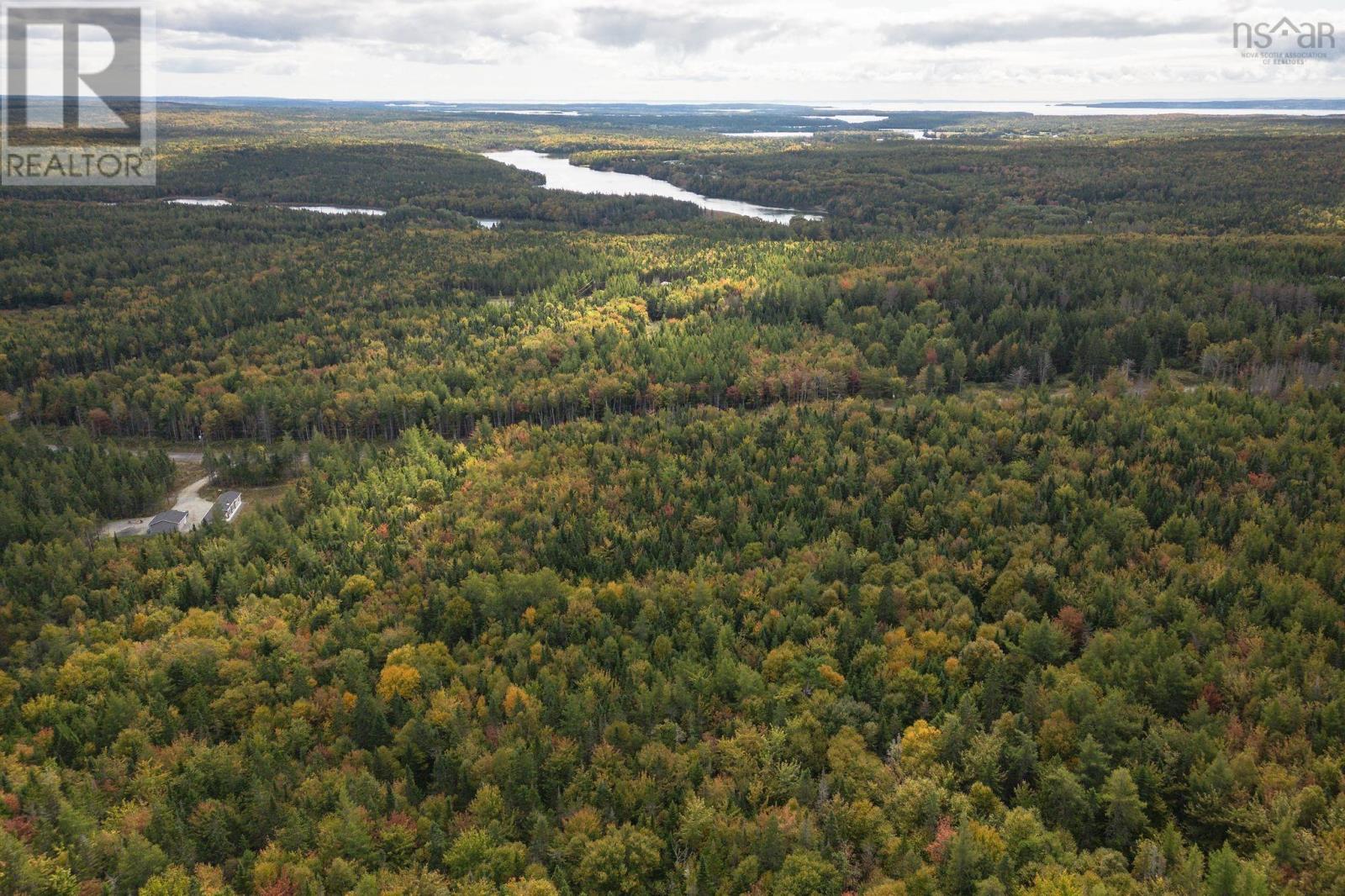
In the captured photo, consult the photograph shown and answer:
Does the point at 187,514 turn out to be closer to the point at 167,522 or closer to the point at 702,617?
the point at 167,522

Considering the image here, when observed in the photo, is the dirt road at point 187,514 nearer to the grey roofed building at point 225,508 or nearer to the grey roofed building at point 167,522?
the grey roofed building at point 167,522

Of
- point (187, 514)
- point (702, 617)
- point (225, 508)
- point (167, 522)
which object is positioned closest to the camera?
point (702, 617)

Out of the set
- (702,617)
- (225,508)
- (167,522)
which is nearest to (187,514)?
(167,522)

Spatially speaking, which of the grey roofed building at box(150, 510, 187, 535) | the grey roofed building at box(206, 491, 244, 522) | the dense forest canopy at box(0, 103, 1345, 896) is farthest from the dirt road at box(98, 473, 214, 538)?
the dense forest canopy at box(0, 103, 1345, 896)

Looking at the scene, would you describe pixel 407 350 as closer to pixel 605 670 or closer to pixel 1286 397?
pixel 605 670

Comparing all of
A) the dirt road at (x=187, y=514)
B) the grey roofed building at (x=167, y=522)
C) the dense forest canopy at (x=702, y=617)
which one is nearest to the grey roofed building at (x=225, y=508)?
the dirt road at (x=187, y=514)

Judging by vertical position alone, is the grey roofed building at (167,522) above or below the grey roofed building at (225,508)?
below

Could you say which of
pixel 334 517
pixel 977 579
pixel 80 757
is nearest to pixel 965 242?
pixel 977 579
